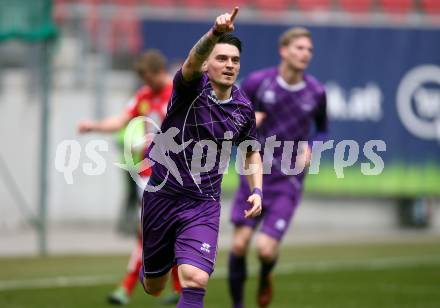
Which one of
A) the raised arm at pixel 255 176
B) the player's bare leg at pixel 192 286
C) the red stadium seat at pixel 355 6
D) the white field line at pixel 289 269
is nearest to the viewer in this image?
the player's bare leg at pixel 192 286

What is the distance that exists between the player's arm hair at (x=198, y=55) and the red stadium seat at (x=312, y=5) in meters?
12.7

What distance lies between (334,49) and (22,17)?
6203mm

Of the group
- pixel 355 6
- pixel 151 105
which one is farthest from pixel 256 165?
pixel 355 6

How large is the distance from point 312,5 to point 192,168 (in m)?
12.6

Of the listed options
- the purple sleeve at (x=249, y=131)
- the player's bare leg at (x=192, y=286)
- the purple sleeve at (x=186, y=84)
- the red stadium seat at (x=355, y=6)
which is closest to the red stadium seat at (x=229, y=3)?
the red stadium seat at (x=355, y=6)

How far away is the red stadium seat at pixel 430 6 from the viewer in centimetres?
2059

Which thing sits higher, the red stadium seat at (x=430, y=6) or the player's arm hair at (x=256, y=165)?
the red stadium seat at (x=430, y=6)

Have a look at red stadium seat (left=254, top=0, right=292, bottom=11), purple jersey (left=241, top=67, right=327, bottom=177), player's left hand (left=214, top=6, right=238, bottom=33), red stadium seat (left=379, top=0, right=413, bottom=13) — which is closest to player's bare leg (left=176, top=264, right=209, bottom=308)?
player's left hand (left=214, top=6, right=238, bottom=33)

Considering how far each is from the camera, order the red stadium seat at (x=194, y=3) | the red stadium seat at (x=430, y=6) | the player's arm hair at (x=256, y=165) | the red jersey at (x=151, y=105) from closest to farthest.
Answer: the player's arm hair at (x=256, y=165), the red jersey at (x=151, y=105), the red stadium seat at (x=194, y=3), the red stadium seat at (x=430, y=6)

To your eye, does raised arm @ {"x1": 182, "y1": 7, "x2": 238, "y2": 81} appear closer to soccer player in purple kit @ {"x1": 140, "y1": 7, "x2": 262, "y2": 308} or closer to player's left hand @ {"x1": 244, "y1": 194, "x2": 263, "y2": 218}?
soccer player in purple kit @ {"x1": 140, "y1": 7, "x2": 262, "y2": 308}

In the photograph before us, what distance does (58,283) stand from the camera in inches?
494

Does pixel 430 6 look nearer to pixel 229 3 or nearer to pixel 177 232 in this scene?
pixel 229 3

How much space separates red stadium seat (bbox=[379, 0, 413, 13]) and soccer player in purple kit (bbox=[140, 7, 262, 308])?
1277 centimetres

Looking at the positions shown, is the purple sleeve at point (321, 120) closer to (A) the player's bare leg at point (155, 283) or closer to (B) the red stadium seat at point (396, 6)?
(A) the player's bare leg at point (155, 283)
